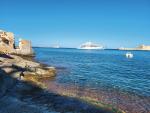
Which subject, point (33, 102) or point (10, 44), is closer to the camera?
point (33, 102)

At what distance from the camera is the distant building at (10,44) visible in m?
68.7

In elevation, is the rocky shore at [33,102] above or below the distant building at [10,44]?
below

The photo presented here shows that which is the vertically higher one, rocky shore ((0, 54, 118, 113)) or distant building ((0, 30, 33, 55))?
distant building ((0, 30, 33, 55))

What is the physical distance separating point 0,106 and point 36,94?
16.8 feet

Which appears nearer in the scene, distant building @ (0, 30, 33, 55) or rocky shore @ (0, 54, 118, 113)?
rocky shore @ (0, 54, 118, 113)

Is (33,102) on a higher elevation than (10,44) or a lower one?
lower

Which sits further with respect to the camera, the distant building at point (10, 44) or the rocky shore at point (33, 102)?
the distant building at point (10, 44)

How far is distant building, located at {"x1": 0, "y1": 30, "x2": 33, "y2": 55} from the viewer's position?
6870 cm

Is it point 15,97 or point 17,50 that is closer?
point 15,97

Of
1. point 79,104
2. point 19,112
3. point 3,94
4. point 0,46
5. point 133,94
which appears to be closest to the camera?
point 19,112

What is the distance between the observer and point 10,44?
71.5 metres

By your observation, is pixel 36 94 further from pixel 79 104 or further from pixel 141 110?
pixel 141 110

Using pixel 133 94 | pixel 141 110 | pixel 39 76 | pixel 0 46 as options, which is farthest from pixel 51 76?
pixel 0 46

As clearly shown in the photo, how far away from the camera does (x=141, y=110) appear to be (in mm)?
22266
